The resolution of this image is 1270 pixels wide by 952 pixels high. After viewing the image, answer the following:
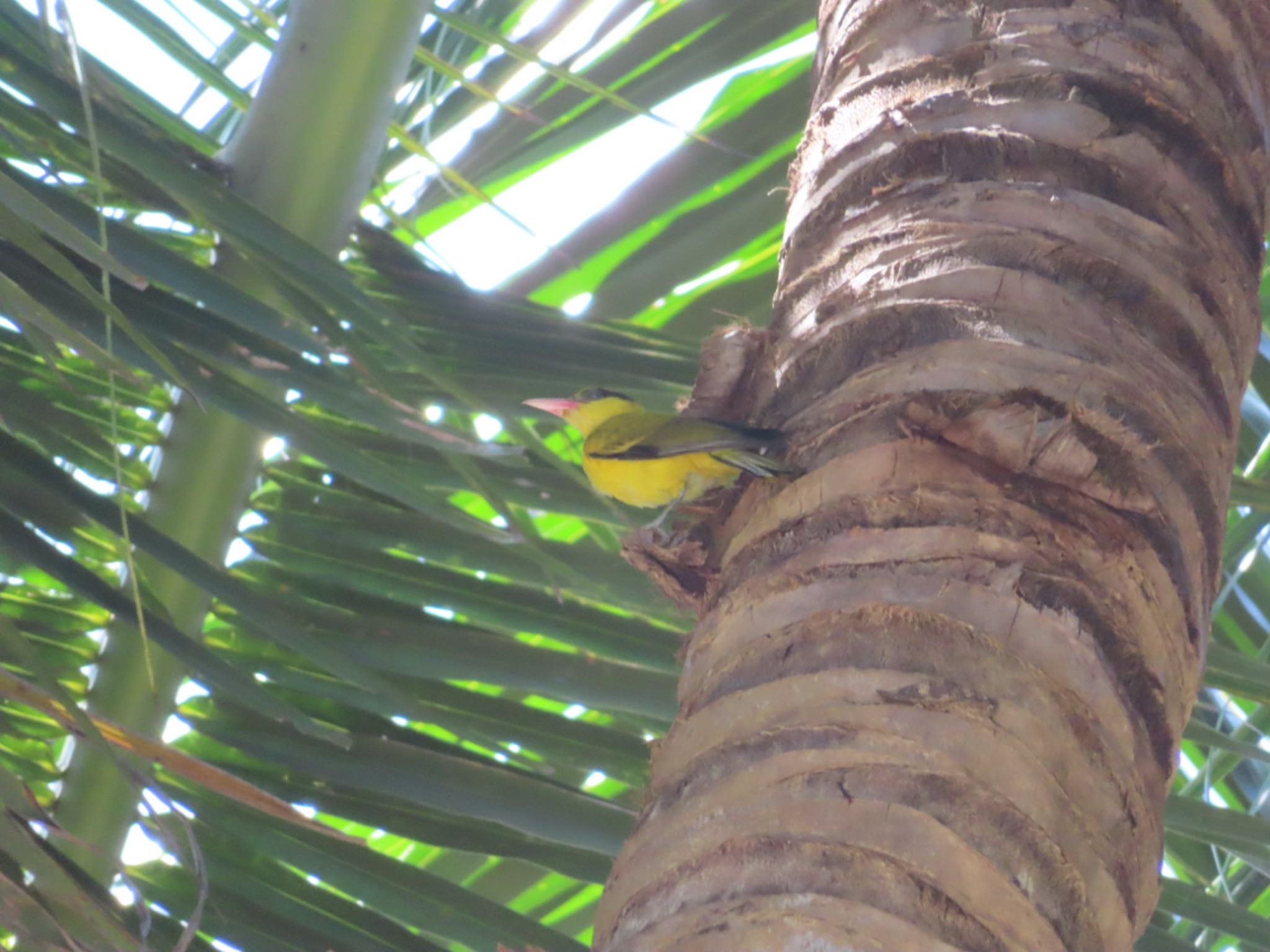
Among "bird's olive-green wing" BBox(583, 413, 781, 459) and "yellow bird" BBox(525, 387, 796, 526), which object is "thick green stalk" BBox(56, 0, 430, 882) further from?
"bird's olive-green wing" BBox(583, 413, 781, 459)

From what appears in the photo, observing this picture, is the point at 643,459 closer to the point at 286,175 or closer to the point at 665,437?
the point at 665,437

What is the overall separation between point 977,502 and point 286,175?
59.4 inches

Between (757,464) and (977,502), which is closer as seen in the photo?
(977,502)

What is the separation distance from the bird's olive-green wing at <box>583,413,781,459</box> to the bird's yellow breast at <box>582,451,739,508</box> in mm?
46

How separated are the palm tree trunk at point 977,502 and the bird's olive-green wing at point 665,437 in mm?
54

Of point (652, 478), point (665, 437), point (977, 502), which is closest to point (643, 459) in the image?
point (652, 478)

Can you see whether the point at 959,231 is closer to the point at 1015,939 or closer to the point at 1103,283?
the point at 1103,283

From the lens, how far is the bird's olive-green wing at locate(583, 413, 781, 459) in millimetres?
1820

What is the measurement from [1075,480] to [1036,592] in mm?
161

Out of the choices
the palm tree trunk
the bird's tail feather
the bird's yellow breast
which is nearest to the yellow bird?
the bird's yellow breast

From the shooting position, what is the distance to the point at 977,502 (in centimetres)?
142

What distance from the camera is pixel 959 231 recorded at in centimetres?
161

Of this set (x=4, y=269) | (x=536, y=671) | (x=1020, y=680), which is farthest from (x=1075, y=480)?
(x=4, y=269)

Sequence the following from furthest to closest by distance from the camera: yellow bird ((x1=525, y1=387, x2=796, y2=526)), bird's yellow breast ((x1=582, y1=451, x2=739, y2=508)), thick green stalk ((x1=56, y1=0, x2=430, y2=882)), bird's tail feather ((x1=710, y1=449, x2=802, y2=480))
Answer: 1. bird's yellow breast ((x1=582, y1=451, x2=739, y2=508))
2. yellow bird ((x1=525, y1=387, x2=796, y2=526))
3. thick green stalk ((x1=56, y1=0, x2=430, y2=882))
4. bird's tail feather ((x1=710, y1=449, x2=802, y2=480))
